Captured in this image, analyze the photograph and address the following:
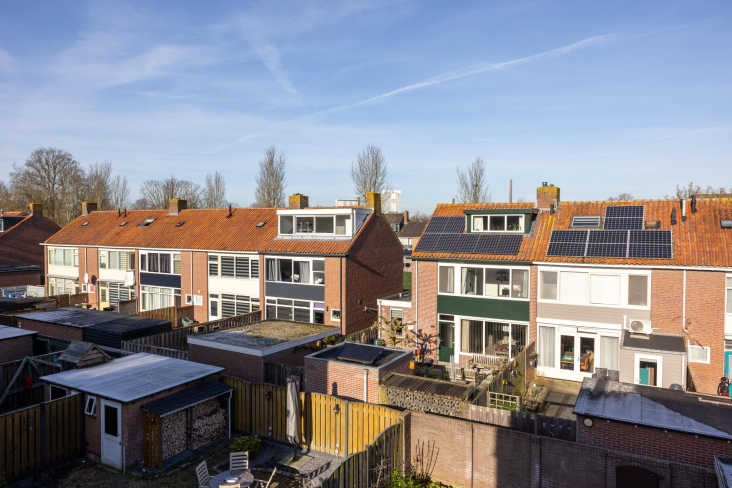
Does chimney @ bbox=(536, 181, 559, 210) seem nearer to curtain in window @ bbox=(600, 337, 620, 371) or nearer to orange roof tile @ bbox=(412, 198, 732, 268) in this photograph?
orange roof tile @ bbox=(412, 198, 732, 268)

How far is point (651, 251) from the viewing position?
18.8 m

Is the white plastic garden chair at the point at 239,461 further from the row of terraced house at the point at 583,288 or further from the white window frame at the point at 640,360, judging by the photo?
the white window frame at the point at 640,360

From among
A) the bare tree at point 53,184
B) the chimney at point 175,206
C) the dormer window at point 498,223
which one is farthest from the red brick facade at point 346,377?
the bare tree at point 53,184

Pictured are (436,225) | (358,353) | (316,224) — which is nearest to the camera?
(358,353)

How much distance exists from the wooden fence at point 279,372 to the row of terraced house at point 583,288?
7573mm

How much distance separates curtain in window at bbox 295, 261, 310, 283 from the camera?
86.4ft

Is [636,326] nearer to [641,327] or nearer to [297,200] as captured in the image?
[641,327]

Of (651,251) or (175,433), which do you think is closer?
(175,433)

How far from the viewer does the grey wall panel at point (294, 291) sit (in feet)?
85.1

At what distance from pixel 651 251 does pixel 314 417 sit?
48.4 feet

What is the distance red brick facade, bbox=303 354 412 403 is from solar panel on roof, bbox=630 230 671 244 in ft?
37.0

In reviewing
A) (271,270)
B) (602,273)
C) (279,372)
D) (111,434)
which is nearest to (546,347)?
(602,273)

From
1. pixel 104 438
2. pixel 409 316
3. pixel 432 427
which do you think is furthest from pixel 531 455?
pixel 409 316

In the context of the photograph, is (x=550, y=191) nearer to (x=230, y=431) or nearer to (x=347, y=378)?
(x=347, y=378)
